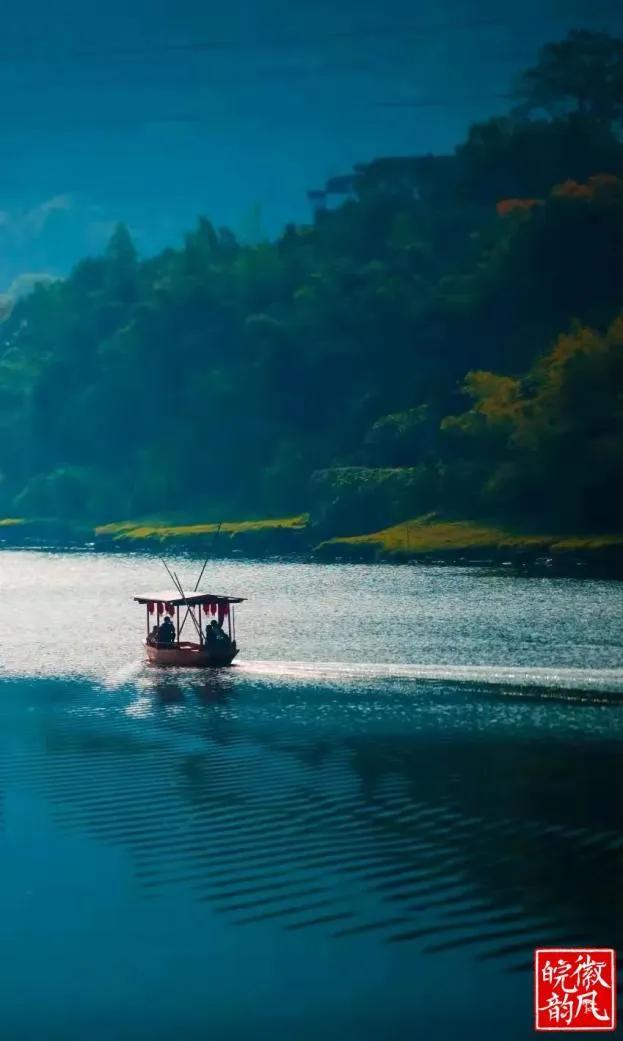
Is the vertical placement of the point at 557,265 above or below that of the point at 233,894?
above

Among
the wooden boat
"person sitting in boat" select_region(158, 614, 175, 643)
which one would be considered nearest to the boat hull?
the wooden boat

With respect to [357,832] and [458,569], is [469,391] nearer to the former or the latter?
[458,569]

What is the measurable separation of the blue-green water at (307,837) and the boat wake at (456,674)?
8.1 inches

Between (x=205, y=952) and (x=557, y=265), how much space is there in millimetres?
152947

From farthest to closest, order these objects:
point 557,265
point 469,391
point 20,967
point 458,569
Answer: point 557,265
point 469,391
point 458,569
point 20,967

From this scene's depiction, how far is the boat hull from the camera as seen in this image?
71.6m

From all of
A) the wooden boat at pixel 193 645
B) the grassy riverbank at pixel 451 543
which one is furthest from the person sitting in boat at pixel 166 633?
the grassy riverbank at pixel 451 543

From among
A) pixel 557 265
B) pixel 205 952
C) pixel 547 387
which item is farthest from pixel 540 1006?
pixel 557 265

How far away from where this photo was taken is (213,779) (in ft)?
153

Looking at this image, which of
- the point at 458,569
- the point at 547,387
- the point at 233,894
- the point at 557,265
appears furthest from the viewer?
the point at 557,265

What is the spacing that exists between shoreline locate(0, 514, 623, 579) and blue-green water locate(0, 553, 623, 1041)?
55496 millimetres

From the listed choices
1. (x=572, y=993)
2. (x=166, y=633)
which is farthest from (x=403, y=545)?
(x=572, y=993)

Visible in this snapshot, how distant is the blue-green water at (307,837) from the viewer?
98.7 ft

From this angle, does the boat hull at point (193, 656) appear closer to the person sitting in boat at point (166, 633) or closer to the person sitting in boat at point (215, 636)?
the person sitting in boat at point (215, 636)
